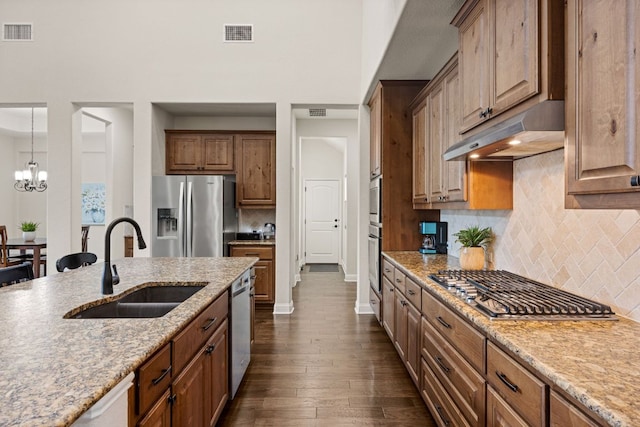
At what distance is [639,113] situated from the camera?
103cm

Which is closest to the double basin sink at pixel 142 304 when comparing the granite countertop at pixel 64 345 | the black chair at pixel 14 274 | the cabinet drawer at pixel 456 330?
the granite countertop at pixel 64 345

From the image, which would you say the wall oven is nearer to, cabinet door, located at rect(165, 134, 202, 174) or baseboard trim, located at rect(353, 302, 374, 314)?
baseboard trim, located at rect(353, 302, 374, 314)

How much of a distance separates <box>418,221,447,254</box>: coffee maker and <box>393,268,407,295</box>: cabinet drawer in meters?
0.61

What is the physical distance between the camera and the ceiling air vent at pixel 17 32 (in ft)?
15.5

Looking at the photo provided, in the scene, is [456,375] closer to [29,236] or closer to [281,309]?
[281,309]

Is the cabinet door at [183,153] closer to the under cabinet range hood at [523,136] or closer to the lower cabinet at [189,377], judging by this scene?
the lower cabinet at [189,377]

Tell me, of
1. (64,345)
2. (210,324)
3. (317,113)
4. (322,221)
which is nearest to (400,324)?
(210,324)

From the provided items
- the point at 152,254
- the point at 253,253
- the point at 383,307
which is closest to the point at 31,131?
the point at 152,254

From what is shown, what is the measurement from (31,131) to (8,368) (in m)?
8.97

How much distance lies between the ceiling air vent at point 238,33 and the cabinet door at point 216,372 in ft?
12.3

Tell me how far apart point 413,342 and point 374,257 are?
157 cm

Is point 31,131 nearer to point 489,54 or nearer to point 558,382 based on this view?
point 489,54

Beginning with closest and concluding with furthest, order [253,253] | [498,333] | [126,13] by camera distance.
Result: [498,333] < [126,13] < [253,253]

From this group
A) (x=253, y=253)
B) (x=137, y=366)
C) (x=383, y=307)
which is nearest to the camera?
(x=137, y=366)
